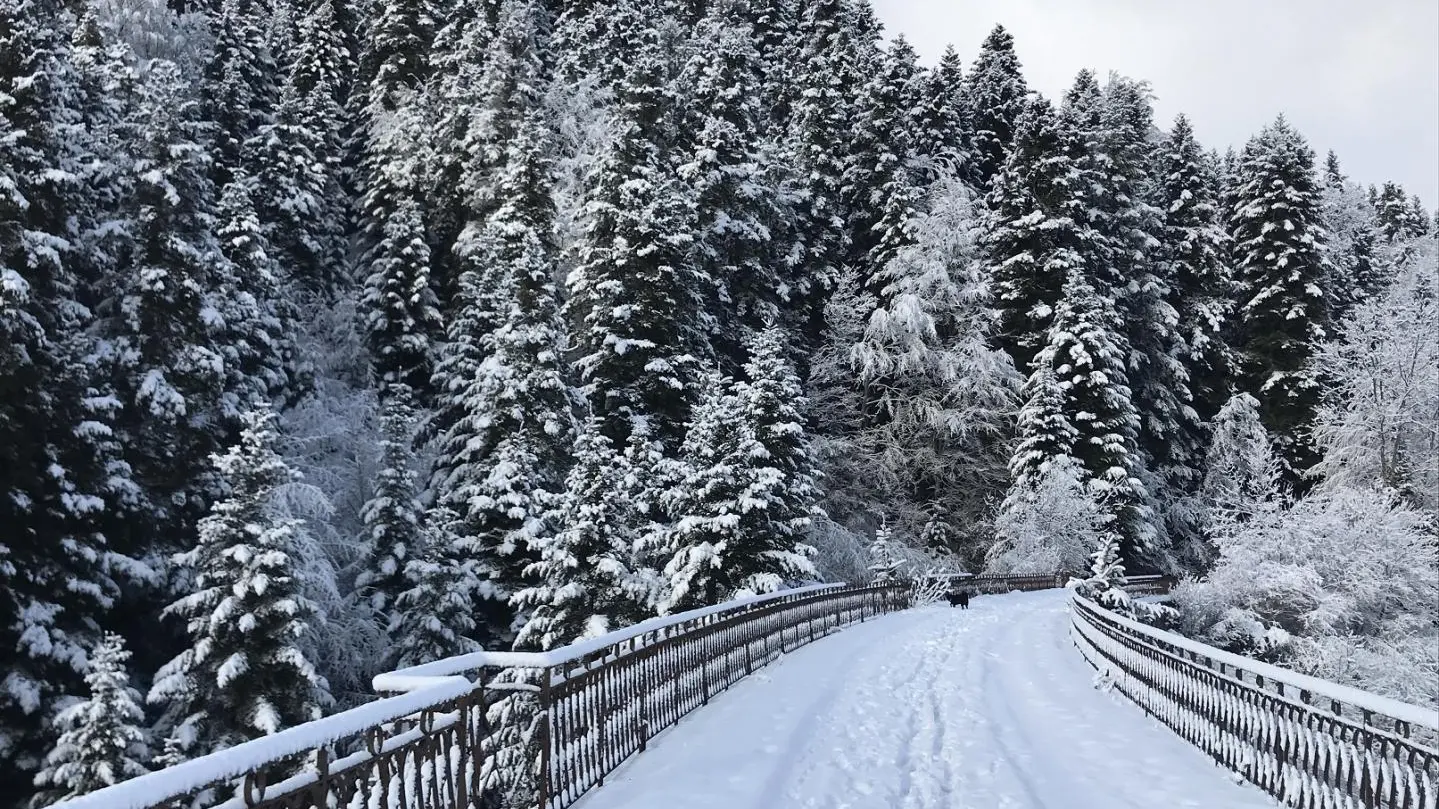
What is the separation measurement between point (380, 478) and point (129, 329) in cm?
759

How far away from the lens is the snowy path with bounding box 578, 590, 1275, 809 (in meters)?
7.61

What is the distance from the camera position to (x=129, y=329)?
2381 cm

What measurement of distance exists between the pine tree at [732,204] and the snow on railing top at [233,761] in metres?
30.2

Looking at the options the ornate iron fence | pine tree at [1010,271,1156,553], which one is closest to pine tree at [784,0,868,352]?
pine tree at [1010,271,1156,553]

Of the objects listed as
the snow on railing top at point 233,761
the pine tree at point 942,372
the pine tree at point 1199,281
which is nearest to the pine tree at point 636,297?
the pine tree at point 942,372

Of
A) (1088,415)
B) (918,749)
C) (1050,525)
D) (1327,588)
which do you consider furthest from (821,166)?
(918,749)

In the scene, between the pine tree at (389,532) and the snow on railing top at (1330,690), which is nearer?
the snow on railing top at (1330,690)

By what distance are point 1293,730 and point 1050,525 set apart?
103 ft

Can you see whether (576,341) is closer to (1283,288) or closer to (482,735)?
(482,735)

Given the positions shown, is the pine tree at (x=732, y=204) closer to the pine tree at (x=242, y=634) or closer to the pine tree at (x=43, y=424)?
the pine tree at (x=242, y=634)

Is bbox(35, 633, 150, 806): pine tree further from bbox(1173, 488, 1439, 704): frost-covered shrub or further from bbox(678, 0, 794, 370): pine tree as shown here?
bbox(1173, 488, 1439, 704): frost-covered shrub

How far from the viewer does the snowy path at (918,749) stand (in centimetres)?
761

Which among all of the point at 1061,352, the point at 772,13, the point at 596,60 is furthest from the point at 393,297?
the point at 772,13

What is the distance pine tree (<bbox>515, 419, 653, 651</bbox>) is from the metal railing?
27.3 ft
